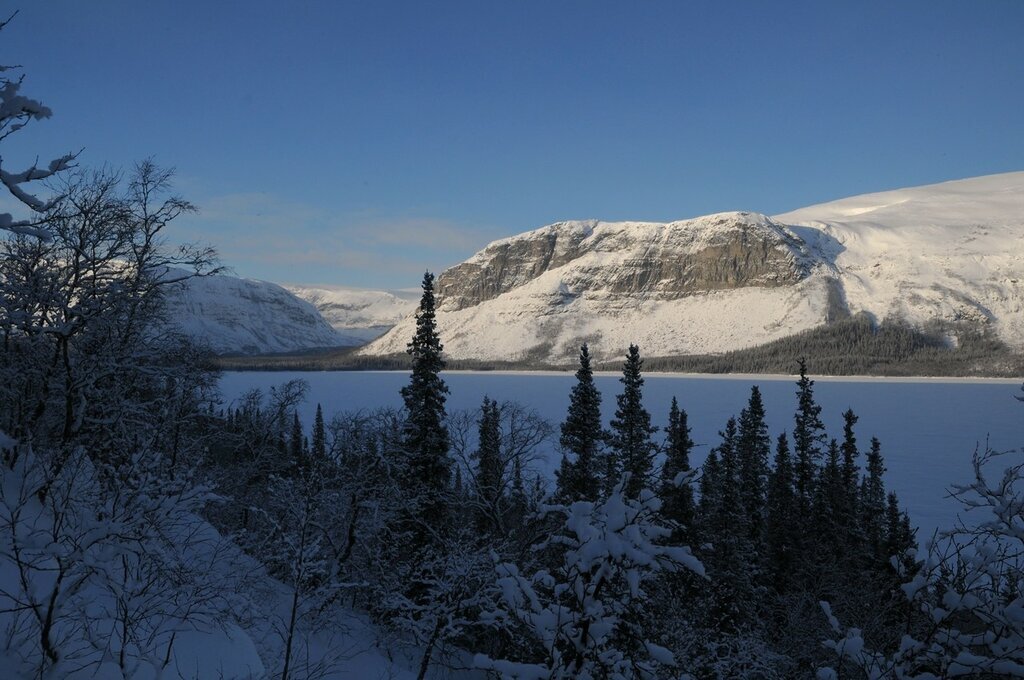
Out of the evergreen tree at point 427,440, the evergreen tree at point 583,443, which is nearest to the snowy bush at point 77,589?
the evergreen tree at point 427,440

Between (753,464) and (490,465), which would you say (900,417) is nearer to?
(753,464)

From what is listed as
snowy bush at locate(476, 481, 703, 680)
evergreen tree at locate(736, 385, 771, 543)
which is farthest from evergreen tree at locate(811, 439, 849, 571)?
snowy bush at locate(476, 481, 703, 680)

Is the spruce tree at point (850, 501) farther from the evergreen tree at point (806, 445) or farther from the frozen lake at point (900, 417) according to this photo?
the frozen lake at point (900, 417)

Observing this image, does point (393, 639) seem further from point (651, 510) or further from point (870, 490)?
point (870, 490)

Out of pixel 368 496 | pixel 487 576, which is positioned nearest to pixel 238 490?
pixel 368 496

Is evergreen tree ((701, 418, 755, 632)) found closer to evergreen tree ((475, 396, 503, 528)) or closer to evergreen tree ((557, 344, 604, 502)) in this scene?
evergreen tree ((557, 344, 604, 502))

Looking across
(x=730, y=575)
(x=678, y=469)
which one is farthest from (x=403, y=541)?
(x=730, y=575)
